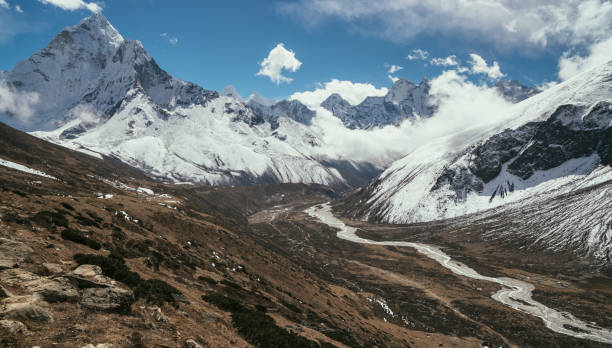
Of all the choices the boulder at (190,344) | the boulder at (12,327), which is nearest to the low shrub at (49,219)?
the boulder at (12,327)

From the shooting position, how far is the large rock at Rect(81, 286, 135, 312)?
18328 millimetres

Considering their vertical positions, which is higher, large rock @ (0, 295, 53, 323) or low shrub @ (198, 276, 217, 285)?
large rock @ (0, 295, 53, 323)

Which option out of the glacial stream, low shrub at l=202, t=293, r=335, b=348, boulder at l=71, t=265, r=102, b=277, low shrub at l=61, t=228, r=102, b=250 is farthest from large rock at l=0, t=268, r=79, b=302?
the glacial stream

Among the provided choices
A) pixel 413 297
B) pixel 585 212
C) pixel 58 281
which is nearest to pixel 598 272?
pixel 585 212

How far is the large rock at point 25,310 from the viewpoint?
14227 mm

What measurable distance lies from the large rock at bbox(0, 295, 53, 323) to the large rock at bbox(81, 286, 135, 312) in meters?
2.46

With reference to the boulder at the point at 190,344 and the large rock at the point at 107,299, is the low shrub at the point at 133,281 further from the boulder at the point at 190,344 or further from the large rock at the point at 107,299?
the boulder at the point at 190,344

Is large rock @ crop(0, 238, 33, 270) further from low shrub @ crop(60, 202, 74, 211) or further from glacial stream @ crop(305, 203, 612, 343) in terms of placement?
glacial stream @ crop(305, 203, 612, 343)

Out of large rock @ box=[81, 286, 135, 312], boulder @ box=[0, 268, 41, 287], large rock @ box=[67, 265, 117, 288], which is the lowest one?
large rock @ box=[81, 286, 135, 312]

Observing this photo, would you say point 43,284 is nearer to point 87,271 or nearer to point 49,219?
point 87,271

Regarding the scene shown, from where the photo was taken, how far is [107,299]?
19.1m

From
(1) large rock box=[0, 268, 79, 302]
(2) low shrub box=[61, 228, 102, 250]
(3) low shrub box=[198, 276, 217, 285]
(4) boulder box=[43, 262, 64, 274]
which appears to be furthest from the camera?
(3) low shrub box=[198, 276, 217, 285]

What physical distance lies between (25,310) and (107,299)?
4.64m

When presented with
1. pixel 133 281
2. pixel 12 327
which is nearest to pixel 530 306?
pixel 133 281
